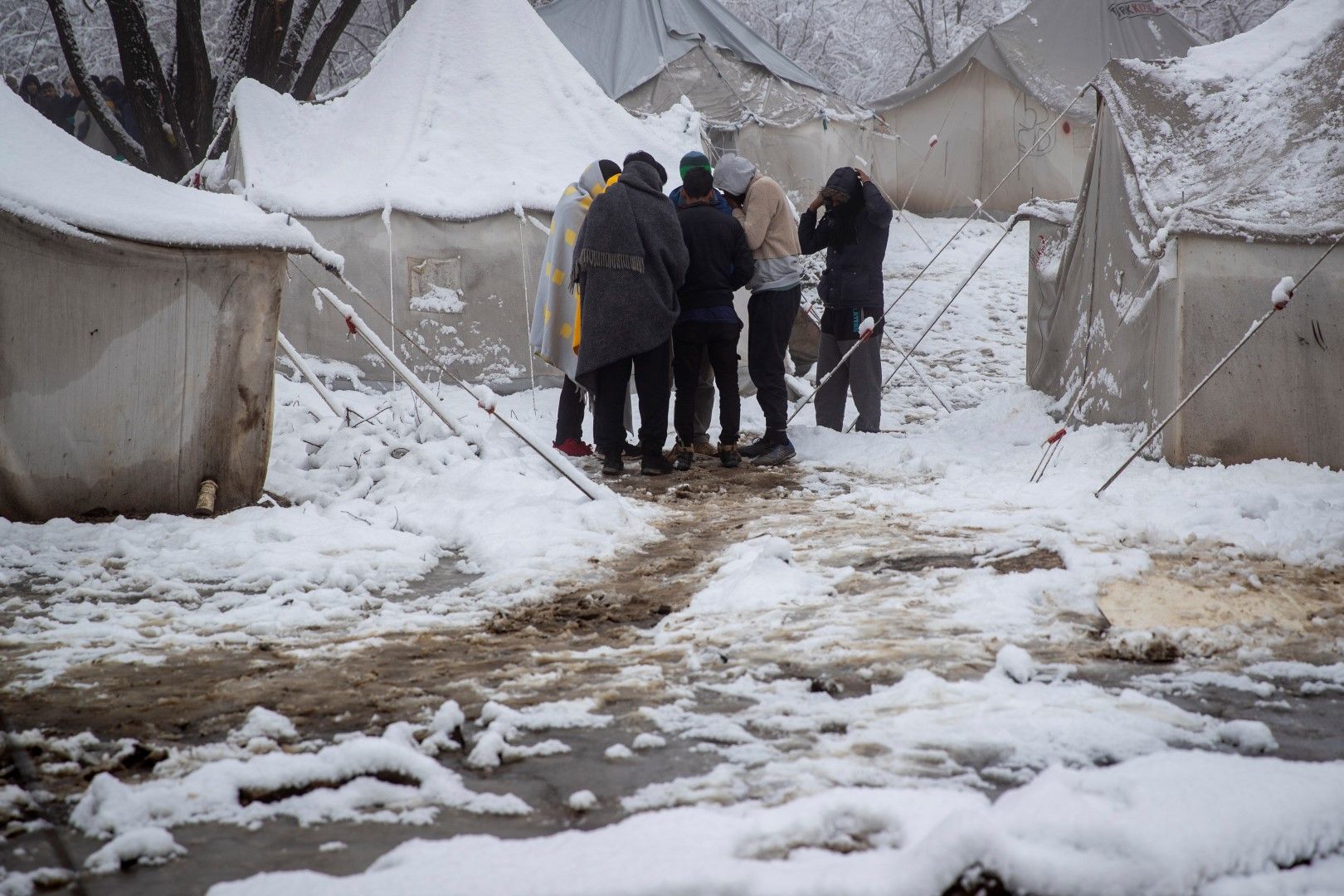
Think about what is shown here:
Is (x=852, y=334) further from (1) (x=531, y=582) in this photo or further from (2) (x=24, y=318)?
(2) (x=24, y=318)

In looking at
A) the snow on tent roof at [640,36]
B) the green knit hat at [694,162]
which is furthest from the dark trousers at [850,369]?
the snow on tent roof at [640,36]

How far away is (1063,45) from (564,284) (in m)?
11.8

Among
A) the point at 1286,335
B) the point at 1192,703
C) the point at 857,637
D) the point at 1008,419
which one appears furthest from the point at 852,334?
the point at 1192,703

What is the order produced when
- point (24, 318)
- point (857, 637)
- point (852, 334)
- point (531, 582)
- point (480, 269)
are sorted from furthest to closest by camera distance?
point (480, 269)
point (852, 334)
point (24, 318)
point (531, 582)
point (857, 637)

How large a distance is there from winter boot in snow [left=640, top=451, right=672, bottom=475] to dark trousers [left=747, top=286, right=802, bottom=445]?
2.18 feet

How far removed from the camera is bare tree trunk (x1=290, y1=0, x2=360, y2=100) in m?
10.5

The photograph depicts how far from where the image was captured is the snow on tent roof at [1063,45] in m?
15.1

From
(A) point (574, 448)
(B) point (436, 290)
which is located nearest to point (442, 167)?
(B) point (436, 290)

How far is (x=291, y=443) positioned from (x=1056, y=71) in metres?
12.8

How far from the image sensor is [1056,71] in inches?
599

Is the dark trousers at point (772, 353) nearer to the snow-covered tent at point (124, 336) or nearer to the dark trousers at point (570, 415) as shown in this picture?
the dark trousers at point (570, 415)

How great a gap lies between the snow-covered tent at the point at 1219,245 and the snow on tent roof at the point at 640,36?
8.02 metres

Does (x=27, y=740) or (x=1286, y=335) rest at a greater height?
(x=1286, y=335)

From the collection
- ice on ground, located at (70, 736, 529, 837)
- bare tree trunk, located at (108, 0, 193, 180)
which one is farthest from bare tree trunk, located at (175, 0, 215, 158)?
ice on ground, located at (70, 736, 529, 837)
